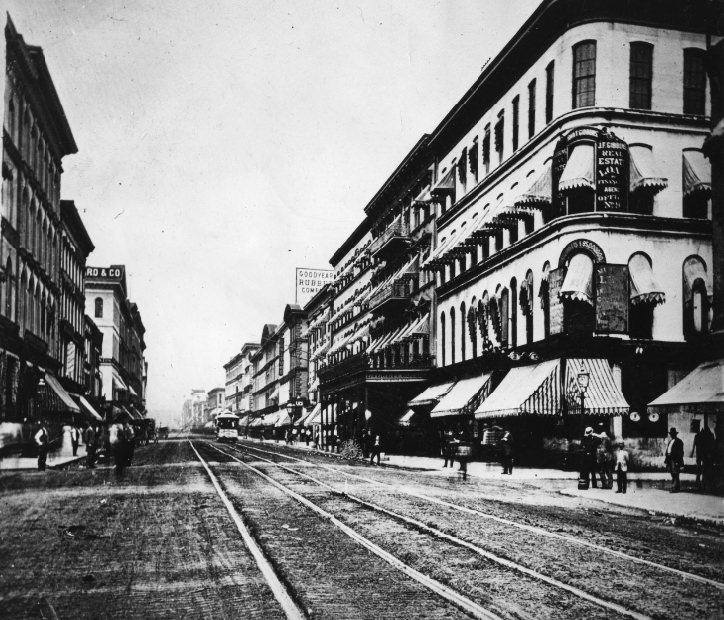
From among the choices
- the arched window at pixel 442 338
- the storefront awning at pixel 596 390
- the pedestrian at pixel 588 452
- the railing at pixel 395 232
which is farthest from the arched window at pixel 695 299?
the railing at pixel 395 232

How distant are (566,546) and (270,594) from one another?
199 inches

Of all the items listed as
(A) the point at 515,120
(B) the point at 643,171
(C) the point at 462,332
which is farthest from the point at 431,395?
(B) the point at 643,171

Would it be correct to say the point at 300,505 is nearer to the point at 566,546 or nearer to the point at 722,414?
the point at 566,546

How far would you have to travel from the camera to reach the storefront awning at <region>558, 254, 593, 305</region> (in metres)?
27.9

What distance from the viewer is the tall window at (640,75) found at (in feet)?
96.3

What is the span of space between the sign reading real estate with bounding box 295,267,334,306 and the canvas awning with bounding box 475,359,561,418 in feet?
164

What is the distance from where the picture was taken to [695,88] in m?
29.8

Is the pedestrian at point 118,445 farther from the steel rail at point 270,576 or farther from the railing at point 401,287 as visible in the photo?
the railing at point 401,287

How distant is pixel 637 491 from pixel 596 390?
A: 6.46 metres

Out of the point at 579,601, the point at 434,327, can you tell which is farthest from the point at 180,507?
the point at 434,327

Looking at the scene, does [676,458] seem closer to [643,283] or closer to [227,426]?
[643,283]

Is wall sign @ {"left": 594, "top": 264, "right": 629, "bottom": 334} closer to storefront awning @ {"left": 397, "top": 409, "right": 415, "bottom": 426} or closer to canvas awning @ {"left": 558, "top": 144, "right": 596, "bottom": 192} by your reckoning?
canvas awning @ {"left": 558, "top": 144, "right": 596, "bottom": 192}

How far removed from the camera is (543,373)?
29.4 meters

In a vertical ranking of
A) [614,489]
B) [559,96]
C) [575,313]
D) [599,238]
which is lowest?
[614,489]
